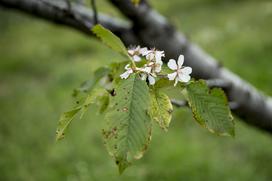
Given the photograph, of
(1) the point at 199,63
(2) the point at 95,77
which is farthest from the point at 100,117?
(2) the point at 95,77

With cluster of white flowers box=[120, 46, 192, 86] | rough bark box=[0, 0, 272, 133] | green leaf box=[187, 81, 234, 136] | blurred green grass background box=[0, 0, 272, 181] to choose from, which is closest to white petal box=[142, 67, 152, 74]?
cluster of white flowers box=[120, 46, 192, 86]

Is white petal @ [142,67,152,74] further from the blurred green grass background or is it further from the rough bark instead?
the blurred green grass background

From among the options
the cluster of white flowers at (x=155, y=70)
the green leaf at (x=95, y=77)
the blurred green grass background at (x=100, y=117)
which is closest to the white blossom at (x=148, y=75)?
the cluster of white flowers at (x=155, y=70)

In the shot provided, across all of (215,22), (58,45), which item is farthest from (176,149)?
(58,45)

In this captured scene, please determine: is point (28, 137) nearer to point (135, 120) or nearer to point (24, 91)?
point (24, 91)

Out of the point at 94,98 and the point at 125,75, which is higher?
the point at 125,75

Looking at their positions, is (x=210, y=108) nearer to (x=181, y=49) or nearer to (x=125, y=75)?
(x=125, y=75)
